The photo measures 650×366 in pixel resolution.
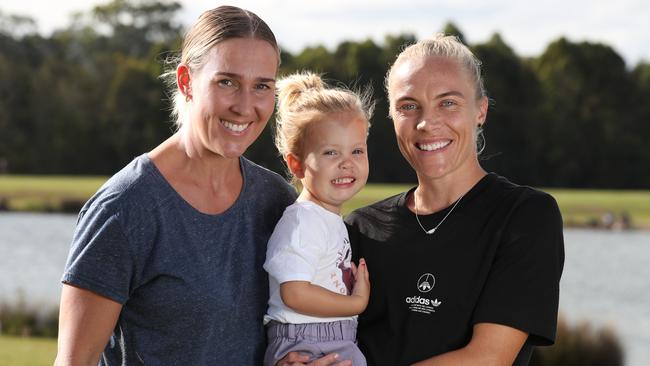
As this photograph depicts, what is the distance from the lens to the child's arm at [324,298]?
2.99 m

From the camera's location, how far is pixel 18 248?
96.9 feet

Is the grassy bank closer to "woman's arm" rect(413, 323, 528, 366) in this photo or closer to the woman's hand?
the woman's hand

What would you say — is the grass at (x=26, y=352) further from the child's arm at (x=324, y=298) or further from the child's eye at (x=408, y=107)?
the child's eye at (x=408, y=107)

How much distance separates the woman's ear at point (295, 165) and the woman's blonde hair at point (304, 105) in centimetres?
1

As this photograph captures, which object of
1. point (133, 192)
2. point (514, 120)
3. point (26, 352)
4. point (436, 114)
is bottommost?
point (26, 352)

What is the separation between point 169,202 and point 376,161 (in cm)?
5010

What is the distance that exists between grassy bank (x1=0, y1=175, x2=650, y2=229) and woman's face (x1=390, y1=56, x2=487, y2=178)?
29.5 meters

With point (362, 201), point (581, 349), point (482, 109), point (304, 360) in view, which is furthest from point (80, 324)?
point (362, 201)

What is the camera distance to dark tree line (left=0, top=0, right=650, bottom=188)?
168 feet

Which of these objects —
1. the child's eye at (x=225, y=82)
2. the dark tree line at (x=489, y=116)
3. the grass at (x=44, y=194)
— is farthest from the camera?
the dark tree line at (x=489, y=116)

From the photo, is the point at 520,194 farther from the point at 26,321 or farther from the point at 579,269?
the point at 579,269

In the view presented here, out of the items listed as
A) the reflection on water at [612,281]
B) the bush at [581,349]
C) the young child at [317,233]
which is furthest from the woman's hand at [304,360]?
the reflection on water at [612,281]

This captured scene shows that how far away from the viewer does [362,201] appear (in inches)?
1323

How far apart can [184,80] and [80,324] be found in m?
0.82
